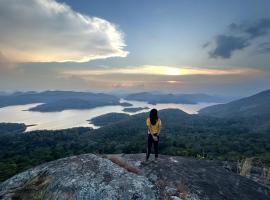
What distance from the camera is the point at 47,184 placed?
13.2 metres

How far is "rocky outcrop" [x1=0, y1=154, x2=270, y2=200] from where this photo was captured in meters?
12.5

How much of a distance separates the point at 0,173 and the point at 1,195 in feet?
244

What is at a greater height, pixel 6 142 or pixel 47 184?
pixel 47 184

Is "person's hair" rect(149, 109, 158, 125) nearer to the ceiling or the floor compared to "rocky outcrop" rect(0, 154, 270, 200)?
nearer to the ceiling

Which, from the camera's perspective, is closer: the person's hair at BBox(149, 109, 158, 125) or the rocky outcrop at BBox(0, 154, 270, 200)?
the rocky outcrop at BBox(0, 154, 270, 200)

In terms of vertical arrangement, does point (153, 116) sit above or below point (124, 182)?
above

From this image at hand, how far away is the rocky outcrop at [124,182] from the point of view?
1246 cm

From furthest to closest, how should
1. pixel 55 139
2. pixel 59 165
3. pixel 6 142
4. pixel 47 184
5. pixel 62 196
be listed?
pixel 55 139 → pixel 6 142 → pixel 59 165 → pixel 47 184 → pixel 62 196

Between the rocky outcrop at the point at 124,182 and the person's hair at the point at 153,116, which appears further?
the person's hair at the point at 153,116

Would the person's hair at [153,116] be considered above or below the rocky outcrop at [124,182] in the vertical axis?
above

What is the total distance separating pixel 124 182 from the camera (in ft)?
42.5

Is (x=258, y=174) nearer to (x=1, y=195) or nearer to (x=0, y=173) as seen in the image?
(x=1, y=195)

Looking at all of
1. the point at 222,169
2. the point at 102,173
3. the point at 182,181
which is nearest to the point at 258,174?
the point at 222,169

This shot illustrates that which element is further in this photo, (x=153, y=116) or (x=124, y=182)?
(x=153, y=116)
